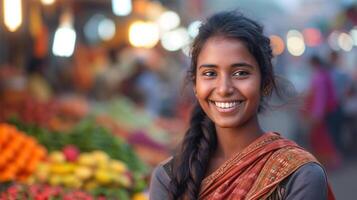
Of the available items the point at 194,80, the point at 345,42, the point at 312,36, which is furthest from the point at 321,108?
the point at 312,36

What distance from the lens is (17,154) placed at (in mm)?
5926

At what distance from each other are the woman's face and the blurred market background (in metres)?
0.44

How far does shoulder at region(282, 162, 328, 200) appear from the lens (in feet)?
7.16

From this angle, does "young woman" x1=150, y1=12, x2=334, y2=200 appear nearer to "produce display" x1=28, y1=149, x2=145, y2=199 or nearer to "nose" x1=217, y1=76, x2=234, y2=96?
"nose" x1=217, y1=76, x2=234, y2=96

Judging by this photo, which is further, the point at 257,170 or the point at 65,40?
the point at 65,40

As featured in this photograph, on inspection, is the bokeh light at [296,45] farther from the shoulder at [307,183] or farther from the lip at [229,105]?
the shoulder at [307,183]

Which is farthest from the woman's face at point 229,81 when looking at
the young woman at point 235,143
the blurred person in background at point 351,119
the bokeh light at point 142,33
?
the blurred person in background at point 351,119

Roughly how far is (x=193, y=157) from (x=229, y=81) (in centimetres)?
35

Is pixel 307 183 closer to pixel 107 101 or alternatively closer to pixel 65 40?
pixel 65 40

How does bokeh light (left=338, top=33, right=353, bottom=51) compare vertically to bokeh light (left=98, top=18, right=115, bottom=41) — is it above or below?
below

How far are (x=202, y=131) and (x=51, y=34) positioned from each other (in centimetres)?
921

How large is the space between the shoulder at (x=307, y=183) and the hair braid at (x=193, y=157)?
342 mm

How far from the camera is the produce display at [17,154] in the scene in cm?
555

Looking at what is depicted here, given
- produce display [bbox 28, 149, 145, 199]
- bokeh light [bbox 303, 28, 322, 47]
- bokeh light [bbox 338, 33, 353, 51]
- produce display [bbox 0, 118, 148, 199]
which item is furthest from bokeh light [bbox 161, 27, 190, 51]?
produce display [bbox 28, 149, 145, 199]
